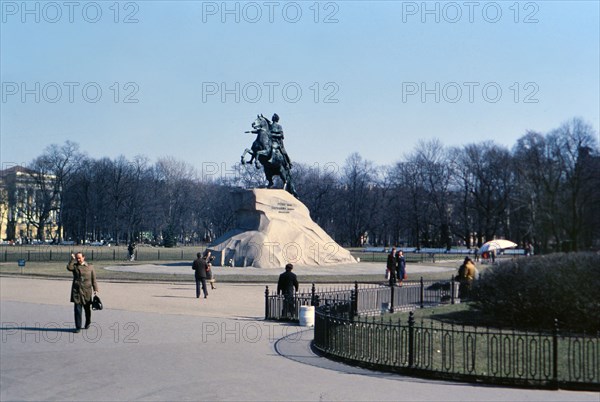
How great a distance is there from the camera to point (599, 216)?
65.4 m

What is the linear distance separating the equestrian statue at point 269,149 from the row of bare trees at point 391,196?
27.9m

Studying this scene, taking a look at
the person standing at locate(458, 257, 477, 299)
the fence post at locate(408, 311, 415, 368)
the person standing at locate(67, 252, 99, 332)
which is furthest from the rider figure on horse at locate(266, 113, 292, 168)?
the fence post at locate(408, 311, 415, 368)

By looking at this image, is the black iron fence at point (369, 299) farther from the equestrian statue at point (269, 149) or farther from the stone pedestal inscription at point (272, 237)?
the equestrian statue at point (269, 149)

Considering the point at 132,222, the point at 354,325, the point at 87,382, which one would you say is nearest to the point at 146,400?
the point at 87,382

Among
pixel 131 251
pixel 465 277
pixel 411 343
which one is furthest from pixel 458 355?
pixel 131 251

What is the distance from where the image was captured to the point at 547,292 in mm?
16047

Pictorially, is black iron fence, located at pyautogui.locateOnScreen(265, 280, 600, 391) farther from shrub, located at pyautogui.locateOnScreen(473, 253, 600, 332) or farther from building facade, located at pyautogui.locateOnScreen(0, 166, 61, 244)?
building facade, located at pyautogui.locateOnScreen(0, 166, 61, 244)

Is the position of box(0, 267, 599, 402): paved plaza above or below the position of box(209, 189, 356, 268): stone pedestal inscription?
below

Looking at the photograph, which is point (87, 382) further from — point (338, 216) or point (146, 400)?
point (338, 216)

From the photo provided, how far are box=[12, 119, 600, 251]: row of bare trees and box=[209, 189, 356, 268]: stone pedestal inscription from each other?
1052 inches

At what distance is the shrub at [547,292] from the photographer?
1549 centimetres

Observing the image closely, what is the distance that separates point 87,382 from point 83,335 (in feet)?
17.8

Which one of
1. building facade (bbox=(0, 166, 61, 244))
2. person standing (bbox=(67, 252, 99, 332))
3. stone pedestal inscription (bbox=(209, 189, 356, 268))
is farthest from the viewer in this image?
building facade (bbox=(0, 166, 61, 244))

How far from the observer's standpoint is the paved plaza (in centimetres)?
1027
